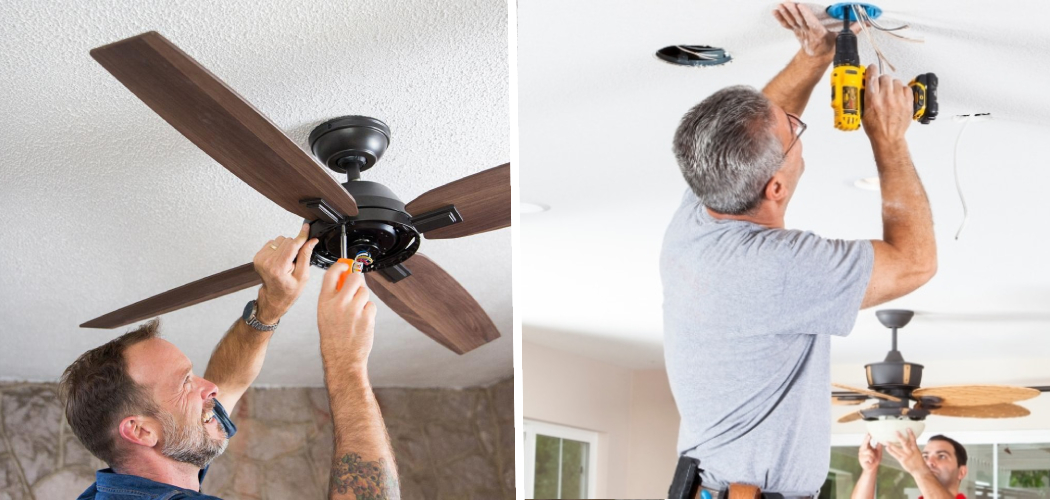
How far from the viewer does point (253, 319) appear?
5.42 ft

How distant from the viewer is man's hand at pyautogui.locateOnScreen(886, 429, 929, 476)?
1.01 m

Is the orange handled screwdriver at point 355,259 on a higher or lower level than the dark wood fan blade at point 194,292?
higher

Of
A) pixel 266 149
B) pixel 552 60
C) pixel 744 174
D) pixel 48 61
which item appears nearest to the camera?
pixel 744 174

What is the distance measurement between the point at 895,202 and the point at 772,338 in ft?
0.62

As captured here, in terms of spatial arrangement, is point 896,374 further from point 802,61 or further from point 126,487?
point 126,487

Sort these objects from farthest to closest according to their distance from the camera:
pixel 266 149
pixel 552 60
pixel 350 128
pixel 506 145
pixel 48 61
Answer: pixel 506 145
pixel 350 128
pixel 48 61
pixel 266 149
pixel 552 60

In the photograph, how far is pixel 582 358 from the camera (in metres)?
1.12

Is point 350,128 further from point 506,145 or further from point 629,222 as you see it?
point 629,222

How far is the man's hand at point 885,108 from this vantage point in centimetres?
94

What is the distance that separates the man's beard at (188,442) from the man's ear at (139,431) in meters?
0.02

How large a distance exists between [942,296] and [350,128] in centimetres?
94

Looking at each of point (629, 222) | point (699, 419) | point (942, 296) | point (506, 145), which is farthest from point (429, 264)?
point (942, 296)

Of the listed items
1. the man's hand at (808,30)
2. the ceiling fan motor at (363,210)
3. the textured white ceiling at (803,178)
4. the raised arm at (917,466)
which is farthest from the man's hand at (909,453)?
the ceiling fan motor at (363,210)

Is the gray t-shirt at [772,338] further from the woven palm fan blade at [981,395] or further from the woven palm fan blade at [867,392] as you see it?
the woven palm fan blade at [981,395]
